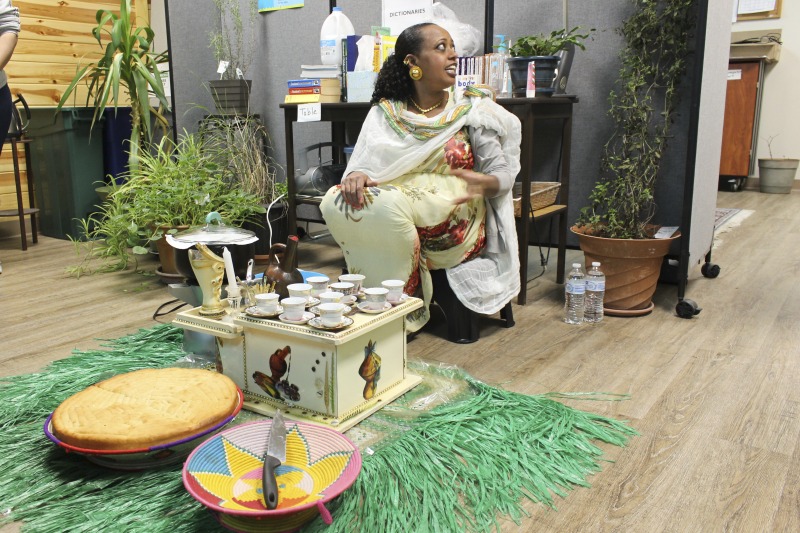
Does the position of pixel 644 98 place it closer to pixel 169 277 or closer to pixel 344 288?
pixel 344 288

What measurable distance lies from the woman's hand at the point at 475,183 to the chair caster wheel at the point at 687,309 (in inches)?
31.8

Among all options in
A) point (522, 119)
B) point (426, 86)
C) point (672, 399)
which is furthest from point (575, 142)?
point (672, 399)

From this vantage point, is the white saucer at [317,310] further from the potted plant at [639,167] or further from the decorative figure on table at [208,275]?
the potted plant at [639,167]

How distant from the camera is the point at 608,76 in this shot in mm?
2857

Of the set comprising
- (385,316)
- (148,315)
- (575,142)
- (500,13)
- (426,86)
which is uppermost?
(500,13)

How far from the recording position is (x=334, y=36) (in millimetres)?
3027

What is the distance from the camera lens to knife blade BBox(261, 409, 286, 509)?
1.15 meters

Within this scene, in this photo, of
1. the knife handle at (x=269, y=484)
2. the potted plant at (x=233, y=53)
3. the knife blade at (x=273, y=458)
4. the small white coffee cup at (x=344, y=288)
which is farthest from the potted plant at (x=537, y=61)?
the knife handle at (x=269, y=484)

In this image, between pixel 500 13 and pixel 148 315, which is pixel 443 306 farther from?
pixel 500 13

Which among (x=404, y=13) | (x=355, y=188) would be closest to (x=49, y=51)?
(x=404, y=13)

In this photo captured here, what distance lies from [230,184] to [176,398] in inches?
79.2

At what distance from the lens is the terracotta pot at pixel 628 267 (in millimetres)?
2391

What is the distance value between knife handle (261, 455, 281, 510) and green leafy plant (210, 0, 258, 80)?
2.74 metres

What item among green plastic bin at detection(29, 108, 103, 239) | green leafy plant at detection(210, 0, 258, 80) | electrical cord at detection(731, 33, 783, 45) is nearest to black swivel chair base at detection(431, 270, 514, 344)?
green leafy plant at detection(210, 0, 258, 80)
